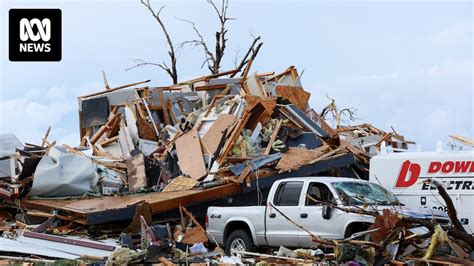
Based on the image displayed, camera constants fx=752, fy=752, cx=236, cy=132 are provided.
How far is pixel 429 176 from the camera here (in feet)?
51.9

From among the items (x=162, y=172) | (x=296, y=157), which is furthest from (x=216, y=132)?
(x=296, y=157)

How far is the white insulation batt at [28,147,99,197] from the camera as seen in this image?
62.9 ft

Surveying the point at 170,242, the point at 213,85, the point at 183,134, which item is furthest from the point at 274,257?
the point at 213,85

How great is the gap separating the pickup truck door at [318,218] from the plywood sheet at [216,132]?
5.87 meters

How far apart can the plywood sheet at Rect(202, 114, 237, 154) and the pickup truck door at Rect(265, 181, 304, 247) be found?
17.2 feet

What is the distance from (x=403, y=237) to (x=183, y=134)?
1085cm

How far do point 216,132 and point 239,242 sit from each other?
582 centimetres

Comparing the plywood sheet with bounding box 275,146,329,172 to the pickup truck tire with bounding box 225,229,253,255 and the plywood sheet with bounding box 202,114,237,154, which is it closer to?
the plywood sheet with bounding box 202,114,237,154

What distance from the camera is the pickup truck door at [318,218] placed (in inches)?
544

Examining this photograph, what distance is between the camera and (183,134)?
71.3ft

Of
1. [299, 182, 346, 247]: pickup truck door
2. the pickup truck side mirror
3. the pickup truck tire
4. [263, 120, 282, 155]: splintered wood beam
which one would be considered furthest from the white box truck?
[263, 120, 282, 155]: splintered wood beam

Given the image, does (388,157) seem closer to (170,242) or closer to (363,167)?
(363,167)

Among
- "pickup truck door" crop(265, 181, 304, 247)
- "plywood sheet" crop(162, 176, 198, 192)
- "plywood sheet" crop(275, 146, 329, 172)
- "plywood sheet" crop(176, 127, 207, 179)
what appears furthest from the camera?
"plywood sheet" crop(176, 127, 207, 179)

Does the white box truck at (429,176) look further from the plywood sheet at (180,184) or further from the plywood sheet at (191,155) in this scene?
the plywood sheet at (191,155)
